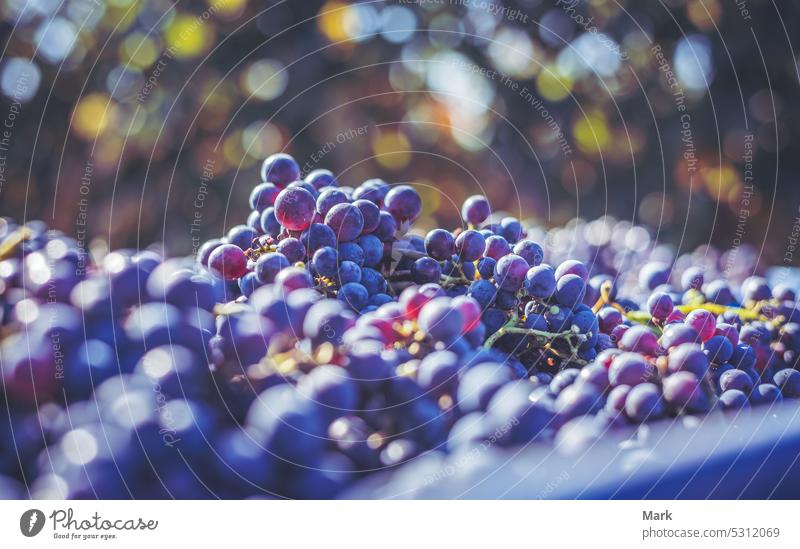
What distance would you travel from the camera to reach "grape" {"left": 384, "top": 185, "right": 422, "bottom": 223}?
446 millimetres

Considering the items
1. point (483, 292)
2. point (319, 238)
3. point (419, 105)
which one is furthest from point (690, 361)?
point (419, 105)

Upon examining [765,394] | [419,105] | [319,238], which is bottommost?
[765,394]

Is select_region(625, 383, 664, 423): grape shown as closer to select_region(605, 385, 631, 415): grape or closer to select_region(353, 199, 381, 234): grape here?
select_region(605, 385, 631, 415): grape

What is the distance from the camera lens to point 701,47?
100cm

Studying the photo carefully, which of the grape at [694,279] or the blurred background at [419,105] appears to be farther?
the blurred background at [419,105]

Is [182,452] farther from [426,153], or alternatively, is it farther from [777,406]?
[426,153]

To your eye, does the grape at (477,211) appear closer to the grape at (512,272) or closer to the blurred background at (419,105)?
the grape at (512,272)

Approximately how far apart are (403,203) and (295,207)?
0.08 meters

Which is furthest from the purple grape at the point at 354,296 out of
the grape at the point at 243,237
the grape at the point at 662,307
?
the grape at the point at 662,307

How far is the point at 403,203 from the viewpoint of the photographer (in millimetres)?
445

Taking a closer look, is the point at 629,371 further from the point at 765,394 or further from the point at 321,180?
the point at 321,180

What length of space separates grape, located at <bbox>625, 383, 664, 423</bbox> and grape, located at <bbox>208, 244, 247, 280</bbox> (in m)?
0.25

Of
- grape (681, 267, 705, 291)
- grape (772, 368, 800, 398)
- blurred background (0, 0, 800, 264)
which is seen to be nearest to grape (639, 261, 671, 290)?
grape (681, 267, 705, 291)

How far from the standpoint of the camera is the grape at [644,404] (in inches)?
13.3
